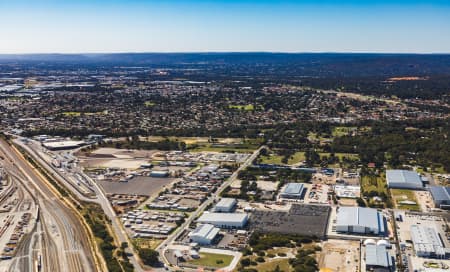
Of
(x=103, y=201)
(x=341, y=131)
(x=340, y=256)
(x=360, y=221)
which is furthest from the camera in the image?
(x=341, y=131)

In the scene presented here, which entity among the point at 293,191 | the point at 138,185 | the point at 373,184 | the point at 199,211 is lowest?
the point at 138,185

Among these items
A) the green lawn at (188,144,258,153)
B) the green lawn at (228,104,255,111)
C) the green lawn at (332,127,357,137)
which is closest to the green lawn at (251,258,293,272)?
the green lawn at (188,144,258,153)

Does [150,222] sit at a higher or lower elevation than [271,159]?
lower

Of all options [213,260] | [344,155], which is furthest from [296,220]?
[344,155]

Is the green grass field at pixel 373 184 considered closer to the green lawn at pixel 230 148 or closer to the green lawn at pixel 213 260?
the green lawn at pixel 230 148

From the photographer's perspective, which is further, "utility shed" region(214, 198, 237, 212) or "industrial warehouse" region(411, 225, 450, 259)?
"utility shed" region(214, 198, 237, 212)

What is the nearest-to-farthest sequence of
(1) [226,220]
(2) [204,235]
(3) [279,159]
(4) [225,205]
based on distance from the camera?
1. (2) [204,235]
2. (1) [226,220]
3. (4) [225,205]
4. (3) [279,159]

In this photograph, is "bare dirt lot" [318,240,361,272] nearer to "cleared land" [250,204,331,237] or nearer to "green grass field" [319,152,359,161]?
"cleared land" [250,204,331,237]

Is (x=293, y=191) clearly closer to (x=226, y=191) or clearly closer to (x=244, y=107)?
(x=226, y=191)
